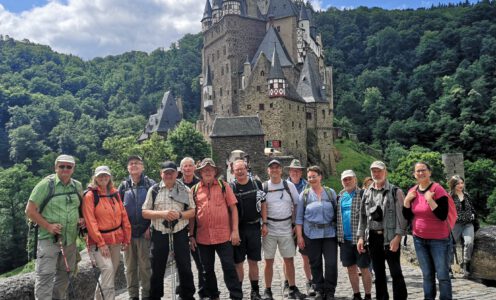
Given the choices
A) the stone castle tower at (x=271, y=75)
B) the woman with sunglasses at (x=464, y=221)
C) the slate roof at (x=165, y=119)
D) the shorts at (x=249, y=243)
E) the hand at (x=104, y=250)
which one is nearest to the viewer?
the hand at (x=104, y=250)

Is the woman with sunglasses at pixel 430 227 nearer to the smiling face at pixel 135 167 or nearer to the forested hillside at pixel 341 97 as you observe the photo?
the smiling face at pixel 135 167

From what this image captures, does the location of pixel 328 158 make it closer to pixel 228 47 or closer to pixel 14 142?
pixel 228 47

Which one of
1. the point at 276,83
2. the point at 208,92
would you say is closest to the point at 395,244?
the point at 276,83

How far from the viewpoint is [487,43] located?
7750 cm

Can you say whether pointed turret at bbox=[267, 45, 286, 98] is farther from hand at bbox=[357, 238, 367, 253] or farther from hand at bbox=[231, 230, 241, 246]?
hand at bbox=[357, 238, 367, 253]

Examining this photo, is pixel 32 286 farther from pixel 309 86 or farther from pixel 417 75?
pixel 417 75

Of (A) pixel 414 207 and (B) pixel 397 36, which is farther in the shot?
(B) pixel 397 36

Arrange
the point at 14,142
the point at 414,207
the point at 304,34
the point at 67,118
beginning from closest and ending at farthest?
the point at 414,207 → the point at 304,34 → the point at 14,142 → the point at 67,118

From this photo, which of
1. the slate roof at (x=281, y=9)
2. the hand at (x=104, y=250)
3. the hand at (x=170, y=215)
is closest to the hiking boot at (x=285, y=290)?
the hand at (x=170, y=215)

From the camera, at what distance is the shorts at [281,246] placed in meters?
6.94

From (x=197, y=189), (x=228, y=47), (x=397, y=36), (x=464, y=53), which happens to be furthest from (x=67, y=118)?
(x=197, y=189)

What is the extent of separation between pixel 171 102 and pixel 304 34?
83.6 feet

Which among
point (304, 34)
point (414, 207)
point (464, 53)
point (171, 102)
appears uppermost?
point (464, 53)

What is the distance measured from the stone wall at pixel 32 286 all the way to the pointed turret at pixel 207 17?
53955 millimetres
